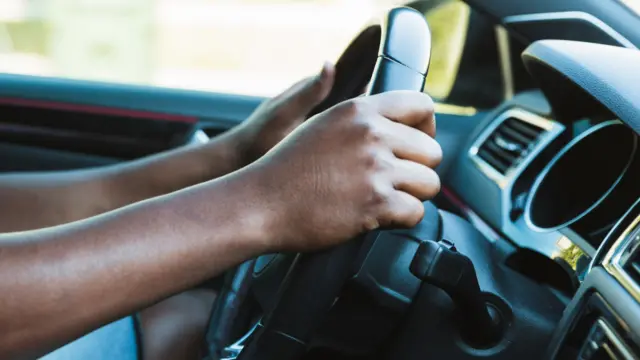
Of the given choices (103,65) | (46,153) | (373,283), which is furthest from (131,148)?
(373,283)

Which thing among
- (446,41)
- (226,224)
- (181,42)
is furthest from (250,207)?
(181,42)

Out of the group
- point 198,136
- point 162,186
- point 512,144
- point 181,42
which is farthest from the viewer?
point 181,42

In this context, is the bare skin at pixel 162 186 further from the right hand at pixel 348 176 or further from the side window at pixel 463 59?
the side window at pixel 463 59

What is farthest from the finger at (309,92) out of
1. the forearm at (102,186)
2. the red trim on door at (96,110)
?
the red trim on door at (96,110)

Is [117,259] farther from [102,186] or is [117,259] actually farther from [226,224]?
[102,186]

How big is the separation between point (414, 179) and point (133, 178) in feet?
2.26

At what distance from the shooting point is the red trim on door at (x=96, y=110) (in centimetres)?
206

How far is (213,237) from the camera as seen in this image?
0.84 metres

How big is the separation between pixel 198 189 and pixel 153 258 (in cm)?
8

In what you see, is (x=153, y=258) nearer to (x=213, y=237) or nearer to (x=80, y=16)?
(x=213, y=237)

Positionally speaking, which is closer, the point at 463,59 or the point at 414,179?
the point at 414,179

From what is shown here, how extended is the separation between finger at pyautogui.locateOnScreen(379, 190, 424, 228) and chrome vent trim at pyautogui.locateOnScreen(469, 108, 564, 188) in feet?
1.92

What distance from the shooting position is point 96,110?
6.81ft

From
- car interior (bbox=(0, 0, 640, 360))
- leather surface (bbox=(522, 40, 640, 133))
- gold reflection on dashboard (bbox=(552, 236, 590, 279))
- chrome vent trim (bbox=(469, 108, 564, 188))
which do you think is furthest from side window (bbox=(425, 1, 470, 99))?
gold reflection on dashboard (bbox=(552, 236, 590, 279))
